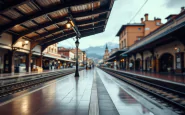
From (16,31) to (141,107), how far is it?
19.1 m

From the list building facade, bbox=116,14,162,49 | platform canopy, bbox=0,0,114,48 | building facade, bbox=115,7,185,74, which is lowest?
building facade, bbox=115,7,185,74

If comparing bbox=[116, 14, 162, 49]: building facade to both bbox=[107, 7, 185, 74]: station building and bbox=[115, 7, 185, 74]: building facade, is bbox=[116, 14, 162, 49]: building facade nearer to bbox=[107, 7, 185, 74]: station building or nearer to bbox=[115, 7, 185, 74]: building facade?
bbox=[107, 7, 185, 74]: station building

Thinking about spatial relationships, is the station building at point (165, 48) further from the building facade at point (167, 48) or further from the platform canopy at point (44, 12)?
the platform canopy at point (44, 12)

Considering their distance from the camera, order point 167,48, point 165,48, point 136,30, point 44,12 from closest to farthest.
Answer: point 44,12 < point 167,48 < point 165,48 < point 136,30

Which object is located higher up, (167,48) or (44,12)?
(44,12)

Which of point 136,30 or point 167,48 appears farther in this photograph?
point 136,30

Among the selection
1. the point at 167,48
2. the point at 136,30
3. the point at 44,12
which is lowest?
the point at 167,48

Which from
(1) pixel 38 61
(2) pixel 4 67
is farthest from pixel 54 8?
(1) pixel 38 61

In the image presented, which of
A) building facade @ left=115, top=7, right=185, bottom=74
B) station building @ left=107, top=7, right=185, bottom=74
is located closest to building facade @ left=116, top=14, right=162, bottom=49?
station building @ left=107, top=7, right=185, bottom=74

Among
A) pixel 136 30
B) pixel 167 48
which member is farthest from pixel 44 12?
pixel 136 30

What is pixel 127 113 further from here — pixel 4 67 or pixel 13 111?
pixel 4 67

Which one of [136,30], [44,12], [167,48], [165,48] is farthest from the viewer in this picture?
[136,30]

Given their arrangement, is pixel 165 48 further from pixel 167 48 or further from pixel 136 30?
pixel 136 30

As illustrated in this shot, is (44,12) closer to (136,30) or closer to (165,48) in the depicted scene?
(165,48)
